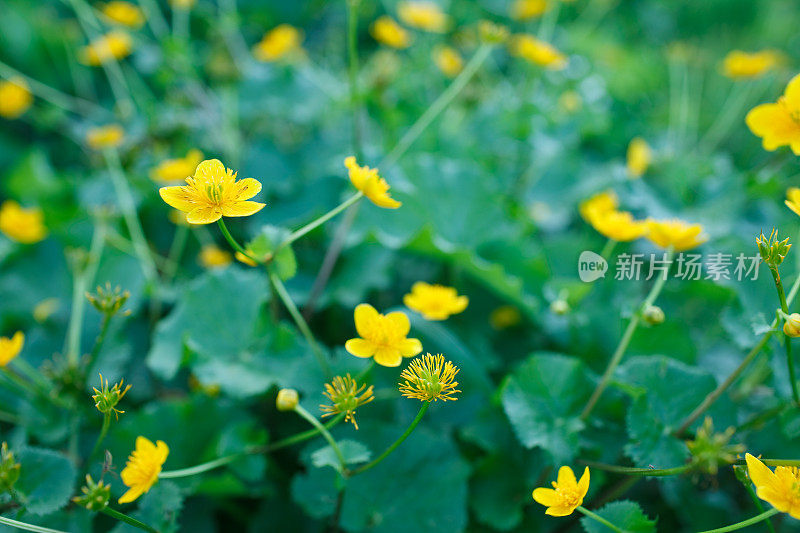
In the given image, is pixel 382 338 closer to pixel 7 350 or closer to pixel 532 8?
pixel 7 350

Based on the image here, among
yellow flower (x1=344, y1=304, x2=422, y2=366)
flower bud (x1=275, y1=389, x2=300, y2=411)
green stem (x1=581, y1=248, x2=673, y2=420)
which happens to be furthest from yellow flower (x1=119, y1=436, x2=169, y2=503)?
green stem (x1=581, y1=248, x2=673, y2=420)

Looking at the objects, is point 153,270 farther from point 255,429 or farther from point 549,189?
point 549,189

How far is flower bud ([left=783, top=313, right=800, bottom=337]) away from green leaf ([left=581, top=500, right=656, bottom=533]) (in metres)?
0.23

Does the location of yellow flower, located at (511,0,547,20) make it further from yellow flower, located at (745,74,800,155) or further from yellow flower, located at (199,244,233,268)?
yellow flower, located at (199,244,233,268)

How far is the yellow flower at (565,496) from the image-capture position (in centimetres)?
53

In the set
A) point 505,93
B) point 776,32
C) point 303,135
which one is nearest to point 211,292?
point 303,135

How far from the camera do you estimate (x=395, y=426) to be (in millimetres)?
828

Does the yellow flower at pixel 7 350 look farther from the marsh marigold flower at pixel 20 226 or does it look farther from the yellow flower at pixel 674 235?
the yellow flower at pixel 674 235

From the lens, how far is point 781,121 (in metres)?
0.70

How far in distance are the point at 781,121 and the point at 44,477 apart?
1.02m

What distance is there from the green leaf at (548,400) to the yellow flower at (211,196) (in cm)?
43

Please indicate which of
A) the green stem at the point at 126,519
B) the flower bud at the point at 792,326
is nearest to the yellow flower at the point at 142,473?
the green stem at the point at 126,519

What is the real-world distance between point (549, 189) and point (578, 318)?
574 millimetres

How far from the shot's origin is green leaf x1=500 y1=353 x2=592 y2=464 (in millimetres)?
727
